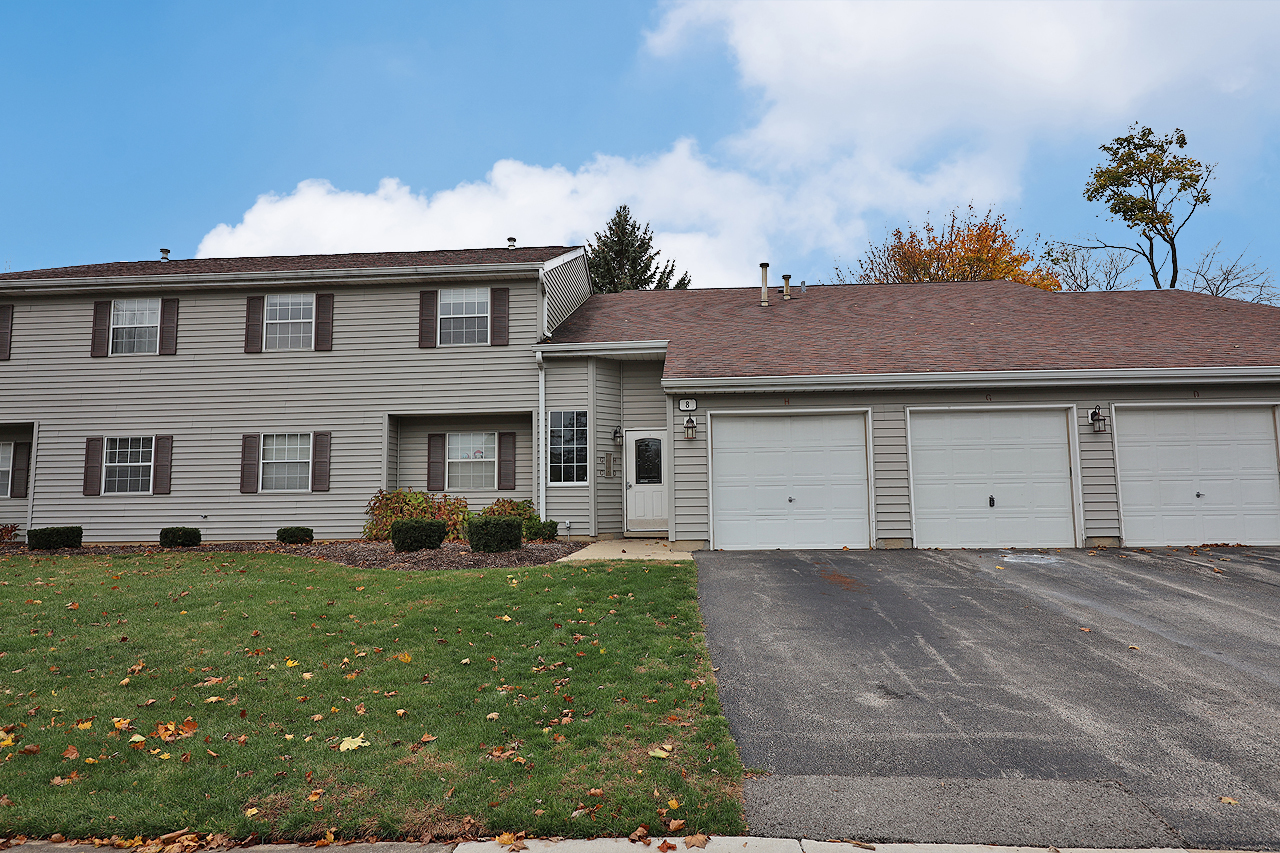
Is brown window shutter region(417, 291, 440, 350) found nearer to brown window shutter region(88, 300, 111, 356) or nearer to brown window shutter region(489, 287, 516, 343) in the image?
brown window shutter region(489, 287, 516, 343)

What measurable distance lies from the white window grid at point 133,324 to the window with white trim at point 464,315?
6.25 metres

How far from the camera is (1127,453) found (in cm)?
1045

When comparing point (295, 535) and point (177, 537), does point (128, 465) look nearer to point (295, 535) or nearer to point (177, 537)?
point (177, 537)

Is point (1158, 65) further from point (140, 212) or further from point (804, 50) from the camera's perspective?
point (140, 212)

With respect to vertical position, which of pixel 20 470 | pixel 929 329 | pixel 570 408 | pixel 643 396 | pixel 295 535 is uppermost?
pixel 929 329

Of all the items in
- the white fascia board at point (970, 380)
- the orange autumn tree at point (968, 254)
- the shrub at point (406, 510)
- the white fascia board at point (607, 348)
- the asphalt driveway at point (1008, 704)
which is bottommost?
the asphalt driveway at point (1008, 704)

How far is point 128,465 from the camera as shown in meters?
13.8

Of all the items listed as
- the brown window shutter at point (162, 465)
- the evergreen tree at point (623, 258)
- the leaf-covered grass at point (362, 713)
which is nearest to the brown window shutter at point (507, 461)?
the leaf-covered grass at point (362, 713)

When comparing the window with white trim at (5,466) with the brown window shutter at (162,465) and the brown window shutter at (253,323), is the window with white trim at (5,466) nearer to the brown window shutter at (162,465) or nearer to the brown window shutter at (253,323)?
the brown window shutter at (162,465)

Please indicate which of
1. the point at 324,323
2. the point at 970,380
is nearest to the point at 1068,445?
the point at 970,380

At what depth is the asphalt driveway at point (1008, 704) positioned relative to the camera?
316 centimetres

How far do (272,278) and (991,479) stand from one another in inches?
556

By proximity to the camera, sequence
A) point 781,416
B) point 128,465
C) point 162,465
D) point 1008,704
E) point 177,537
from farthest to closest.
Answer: point 128,465
point 162,465
point 177,537
point 781,416
point 1008,704

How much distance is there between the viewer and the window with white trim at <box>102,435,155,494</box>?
13820mm
